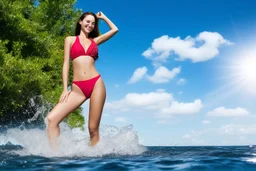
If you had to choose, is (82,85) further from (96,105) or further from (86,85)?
(96,105)

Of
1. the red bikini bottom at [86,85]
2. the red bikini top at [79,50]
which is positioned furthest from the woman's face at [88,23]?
the red bikini bottom at [86,85]

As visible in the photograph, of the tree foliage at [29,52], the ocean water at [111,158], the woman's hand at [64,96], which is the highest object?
the tree foliage at [29,52]

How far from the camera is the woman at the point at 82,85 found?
22.5ft

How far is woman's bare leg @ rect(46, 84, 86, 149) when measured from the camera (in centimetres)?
680

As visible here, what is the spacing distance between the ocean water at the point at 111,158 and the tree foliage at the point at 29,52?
16.1 ft

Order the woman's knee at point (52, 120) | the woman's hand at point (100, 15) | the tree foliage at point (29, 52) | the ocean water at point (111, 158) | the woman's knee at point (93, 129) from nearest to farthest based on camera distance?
1. the ocean water at point (111, 158)
2. the woman's knee at point (52, 120)
3. the woman's knee at point (93, 129)
4. the woman's hand at point (100, 15)
5. the tree foliage at point (29, 52)

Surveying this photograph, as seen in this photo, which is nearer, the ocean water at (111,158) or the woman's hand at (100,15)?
the ocean water at (111,158)

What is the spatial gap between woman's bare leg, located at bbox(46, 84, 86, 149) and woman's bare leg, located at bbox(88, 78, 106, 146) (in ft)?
0.70

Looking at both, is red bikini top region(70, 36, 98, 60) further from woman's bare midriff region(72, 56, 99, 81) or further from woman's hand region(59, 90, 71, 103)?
woman's hand region(59, 90, 71, 103)

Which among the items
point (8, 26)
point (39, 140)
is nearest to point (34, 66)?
point (8, 26)

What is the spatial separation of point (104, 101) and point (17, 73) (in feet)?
29.4

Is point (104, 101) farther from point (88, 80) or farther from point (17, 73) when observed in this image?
point (17, 73)

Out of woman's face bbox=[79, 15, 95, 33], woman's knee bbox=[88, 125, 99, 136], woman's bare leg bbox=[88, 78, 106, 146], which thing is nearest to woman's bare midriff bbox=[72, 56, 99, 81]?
woman's bare leg bbox=[88, 78, 106, 146]

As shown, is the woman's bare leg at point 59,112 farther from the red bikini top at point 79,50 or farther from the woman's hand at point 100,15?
the woman's hand at point 100,15
